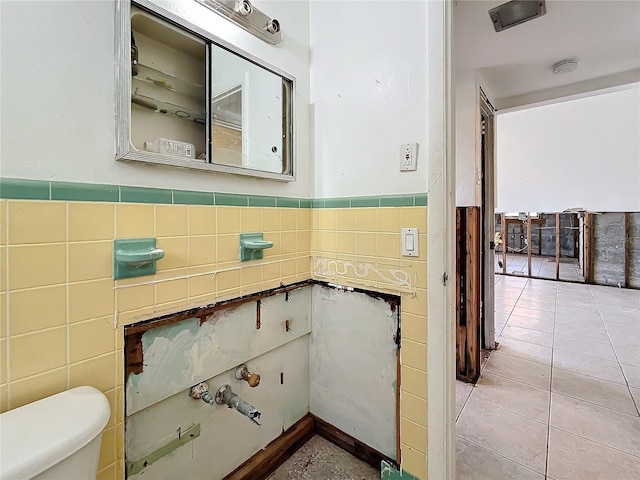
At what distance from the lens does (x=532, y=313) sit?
3.29 meters

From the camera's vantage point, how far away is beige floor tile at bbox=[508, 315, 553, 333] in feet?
9.41

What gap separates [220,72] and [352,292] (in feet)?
3.54

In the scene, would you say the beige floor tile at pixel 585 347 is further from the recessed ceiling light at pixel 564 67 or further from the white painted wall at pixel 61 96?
the white painted wall at pixel 61 96

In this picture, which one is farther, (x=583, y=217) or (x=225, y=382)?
(x=583, y=217)

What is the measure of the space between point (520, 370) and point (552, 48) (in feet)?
7.51

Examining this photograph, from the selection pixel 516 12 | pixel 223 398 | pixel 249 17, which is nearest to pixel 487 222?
pixel 516 12

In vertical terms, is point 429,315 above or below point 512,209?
below

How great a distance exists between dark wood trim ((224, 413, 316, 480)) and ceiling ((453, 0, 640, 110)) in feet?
6.25

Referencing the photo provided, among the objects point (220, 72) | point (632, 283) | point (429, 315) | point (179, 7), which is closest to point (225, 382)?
point (429, 315)

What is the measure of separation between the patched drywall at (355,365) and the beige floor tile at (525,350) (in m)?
1.67

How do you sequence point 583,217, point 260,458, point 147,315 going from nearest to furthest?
1. point 147,315
2. point 260,458
3. point 583,217

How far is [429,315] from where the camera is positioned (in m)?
1.15

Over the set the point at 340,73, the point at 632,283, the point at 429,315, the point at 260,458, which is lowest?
the point at 260,458

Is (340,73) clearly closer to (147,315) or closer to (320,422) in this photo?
Answer: (147,315)
